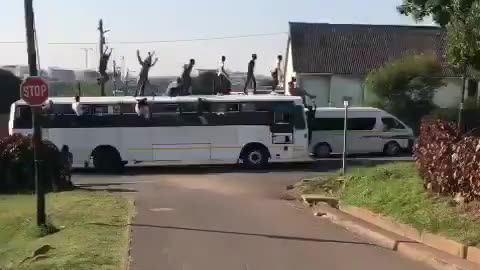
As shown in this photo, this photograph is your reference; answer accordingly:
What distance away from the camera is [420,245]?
28.7 ft

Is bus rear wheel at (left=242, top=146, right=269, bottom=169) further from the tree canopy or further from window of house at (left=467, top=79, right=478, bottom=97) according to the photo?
window of house at (left=467, top=79, right=478, bottom=97)

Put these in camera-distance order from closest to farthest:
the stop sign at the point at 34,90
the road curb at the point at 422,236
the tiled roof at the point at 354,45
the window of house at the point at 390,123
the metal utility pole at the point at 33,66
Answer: the road curb at the point at 422,236 → the stop sign at the point at 34,90 → the metal utility pole at the point at 33,66 → the window of house at the point at 390,123 → the tiled roof at the point at 354,45

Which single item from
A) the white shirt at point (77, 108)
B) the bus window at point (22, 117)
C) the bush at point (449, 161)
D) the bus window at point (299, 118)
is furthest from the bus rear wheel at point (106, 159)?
the bush at point (449, 161)

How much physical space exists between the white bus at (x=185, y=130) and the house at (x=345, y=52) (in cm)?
1710

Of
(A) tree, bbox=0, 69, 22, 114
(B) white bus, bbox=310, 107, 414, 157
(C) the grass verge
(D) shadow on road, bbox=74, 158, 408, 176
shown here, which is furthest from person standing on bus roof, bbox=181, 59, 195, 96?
(A) tree, bbox=0, 69, 22, 114

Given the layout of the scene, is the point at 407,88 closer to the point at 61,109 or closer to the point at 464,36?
the point at 61,109

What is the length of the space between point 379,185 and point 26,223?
22.1 feet

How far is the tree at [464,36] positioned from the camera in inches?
429

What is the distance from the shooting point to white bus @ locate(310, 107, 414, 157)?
103 feet

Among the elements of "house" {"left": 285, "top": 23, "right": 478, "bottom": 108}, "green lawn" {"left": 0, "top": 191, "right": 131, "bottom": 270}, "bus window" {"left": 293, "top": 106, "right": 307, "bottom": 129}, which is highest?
"house" {"left": 285, "top": 23, "right": 478, "bottom": 108}

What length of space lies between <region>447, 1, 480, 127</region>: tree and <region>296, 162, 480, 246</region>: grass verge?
2253mm

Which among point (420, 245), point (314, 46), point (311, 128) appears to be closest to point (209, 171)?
point (311, 128)

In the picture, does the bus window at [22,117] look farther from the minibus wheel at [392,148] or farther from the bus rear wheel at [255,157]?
the minibus wheel at [392,148]

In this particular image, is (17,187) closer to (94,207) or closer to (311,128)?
(94,207)
